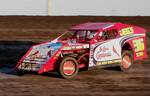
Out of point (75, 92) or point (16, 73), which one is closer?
point (75, 92)

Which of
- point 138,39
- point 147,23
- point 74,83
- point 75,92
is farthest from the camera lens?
point 147,23

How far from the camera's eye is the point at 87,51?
1688 centimetres
